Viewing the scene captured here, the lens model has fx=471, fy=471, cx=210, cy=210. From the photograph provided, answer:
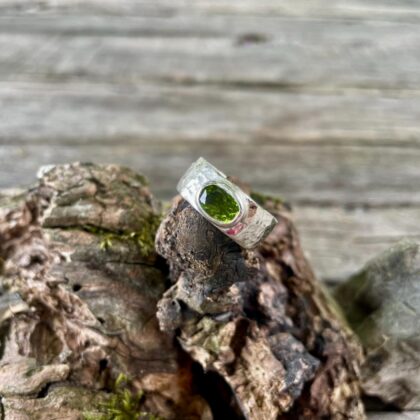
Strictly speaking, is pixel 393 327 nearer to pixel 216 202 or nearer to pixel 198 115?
pixel 216 202

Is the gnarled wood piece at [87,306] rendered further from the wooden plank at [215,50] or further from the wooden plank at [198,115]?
the wooden plank at [215,50]

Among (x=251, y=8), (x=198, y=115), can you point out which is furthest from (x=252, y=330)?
(x=251, y=8)

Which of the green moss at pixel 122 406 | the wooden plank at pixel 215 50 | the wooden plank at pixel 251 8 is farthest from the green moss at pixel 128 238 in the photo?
the wooden plank at pixel 251 8

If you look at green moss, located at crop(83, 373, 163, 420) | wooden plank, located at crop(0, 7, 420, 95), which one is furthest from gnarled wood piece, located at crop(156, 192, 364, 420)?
wooden plank, located at crop(0, 7, 420, 95)

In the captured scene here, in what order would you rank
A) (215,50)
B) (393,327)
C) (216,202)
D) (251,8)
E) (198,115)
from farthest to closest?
(251,8) < (215,50) < (198,115) < (393,327) < (216,202)

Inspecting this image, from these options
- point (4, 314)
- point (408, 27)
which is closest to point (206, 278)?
point (4, 314)

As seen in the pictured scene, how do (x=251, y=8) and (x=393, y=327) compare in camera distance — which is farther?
(x=251, y=8)

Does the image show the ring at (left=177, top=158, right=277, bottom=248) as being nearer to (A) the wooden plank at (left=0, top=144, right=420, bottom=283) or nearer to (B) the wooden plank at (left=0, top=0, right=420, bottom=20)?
(A) the wooden plank at (left=0, top=144, right=420, bottom=283)
